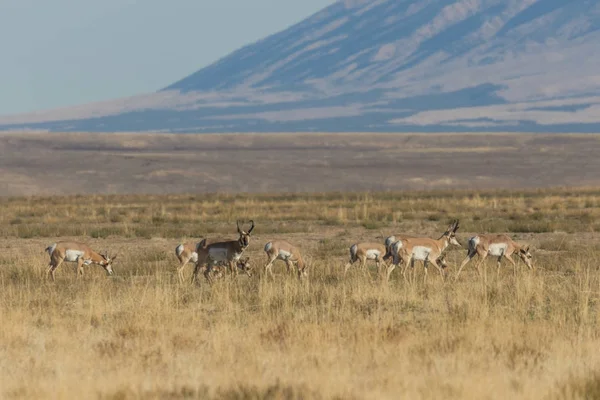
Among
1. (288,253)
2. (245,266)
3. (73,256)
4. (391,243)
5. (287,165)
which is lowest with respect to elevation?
(287,165)

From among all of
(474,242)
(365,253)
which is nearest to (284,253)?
(365,253)

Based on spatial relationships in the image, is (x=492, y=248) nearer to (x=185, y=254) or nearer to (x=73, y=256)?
(x=185, y=254)

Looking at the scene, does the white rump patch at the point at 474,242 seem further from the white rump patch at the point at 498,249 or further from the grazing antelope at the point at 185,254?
the grazing antelope at the point at 185,254

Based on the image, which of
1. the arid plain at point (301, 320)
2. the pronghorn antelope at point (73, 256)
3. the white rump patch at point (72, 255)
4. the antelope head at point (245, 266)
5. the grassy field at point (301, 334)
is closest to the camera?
the grassy field at point (301, 334)

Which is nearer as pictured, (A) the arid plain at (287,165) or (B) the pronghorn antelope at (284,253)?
(B) the pronghorn antelope at (284,253)

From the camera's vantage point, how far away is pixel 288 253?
770 inches

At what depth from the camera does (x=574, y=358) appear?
11.0 metres

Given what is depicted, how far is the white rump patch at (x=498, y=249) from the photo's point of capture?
65.5ft

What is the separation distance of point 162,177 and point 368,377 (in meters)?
64.4

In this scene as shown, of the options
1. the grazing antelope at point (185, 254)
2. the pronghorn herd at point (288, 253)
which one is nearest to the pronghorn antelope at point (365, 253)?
the pronghorn herd at point (288, 253)

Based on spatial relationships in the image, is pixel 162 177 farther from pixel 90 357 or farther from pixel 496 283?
pixel 90 357

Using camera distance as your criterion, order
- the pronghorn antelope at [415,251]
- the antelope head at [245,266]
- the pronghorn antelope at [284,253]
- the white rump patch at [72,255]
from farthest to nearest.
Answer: the pronghorn antelope at [284,253]
the antelope head at [245,266]
the white rump patch at [72,255]
the pronghorn antelope at [415,251]

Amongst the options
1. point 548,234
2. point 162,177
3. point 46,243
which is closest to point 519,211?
point 548,234

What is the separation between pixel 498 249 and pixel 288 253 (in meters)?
3.45
